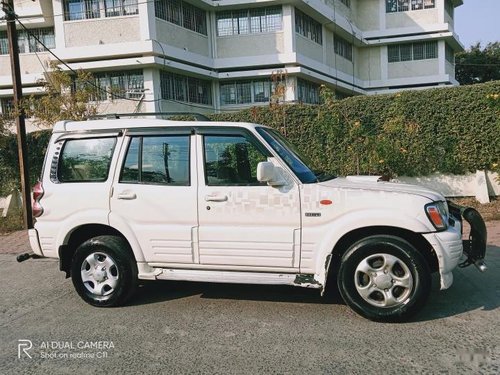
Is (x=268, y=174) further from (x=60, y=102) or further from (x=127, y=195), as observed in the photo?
(x=60, y=102)


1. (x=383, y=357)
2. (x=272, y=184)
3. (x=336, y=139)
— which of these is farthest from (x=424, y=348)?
(x=336, y=139)

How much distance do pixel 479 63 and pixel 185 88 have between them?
34014mm

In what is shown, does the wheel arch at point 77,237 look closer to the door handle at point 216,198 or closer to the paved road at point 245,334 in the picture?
the paved road at point 245,334

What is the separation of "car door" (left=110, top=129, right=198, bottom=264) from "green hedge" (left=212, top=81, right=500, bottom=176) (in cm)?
580

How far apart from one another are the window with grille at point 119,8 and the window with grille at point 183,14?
99 cm

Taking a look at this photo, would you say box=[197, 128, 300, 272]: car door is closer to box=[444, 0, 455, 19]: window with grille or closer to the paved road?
the paved road

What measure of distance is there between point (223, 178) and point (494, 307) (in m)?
3.05

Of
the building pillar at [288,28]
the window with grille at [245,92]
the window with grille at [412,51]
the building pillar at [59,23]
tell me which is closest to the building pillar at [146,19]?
the building pillar at [59,23]

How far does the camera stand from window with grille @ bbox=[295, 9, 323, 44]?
75.7 feet

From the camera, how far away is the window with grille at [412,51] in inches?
1200

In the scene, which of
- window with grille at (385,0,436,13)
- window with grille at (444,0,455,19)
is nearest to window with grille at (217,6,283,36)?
window with grille at (385,0,436,13)

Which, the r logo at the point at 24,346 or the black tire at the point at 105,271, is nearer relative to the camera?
the r logo at the point at 24,346

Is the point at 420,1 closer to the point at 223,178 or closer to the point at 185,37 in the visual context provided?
the point at 185,37

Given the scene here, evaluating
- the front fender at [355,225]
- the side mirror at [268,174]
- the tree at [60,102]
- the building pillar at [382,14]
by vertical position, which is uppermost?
Answer: the building pillar at [382,14]
